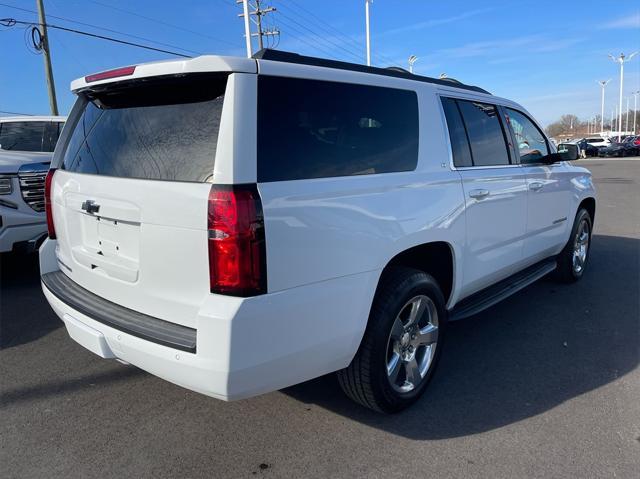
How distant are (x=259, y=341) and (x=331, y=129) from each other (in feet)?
3.69

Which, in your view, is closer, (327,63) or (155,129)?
(155,129)

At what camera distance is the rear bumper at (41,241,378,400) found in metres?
2.14

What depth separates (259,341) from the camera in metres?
2.18

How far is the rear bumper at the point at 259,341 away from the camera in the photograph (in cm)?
214

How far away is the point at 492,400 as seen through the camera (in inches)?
125

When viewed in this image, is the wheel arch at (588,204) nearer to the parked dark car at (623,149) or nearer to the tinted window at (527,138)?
the tinted window at (527,138)

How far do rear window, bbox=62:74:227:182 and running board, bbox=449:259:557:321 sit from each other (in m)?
2.14

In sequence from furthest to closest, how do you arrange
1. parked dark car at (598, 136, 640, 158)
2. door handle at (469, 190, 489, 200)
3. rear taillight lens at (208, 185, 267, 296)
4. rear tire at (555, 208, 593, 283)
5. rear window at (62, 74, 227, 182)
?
parked dark car at (598, 136, 640, 158)
rear tire at (555, 208, 593, 283)
door handle at (469, 190, 489, 200)
rear window at (62, 74, 227, 182)
rear taillight lens at (208, 185, 267, 296)

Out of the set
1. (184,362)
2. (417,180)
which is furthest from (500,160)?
(184,362)

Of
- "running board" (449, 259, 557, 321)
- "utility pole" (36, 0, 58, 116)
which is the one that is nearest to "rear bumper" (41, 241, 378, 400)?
"running board" (449, 259, 557, 321)

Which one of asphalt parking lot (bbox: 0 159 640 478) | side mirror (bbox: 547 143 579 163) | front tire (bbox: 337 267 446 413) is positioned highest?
side mirror (bbox: 547 143 579 163)

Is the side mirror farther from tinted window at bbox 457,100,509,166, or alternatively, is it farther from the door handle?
the door handle

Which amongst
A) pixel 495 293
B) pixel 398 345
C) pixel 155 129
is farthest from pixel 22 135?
pixel 495 293

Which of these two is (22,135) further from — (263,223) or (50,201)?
(263,223)
